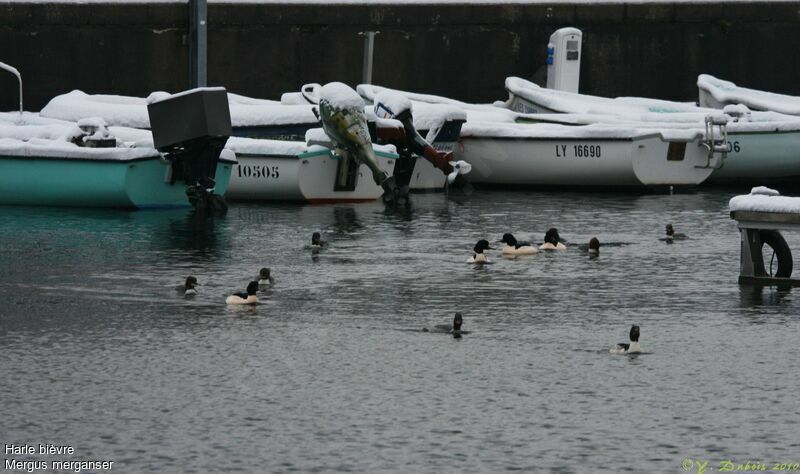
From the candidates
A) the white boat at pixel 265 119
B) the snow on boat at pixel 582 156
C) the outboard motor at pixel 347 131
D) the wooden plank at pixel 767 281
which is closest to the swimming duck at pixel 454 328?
the wooden plank at pixel 767 281

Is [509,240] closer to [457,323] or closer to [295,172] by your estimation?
[457,323]

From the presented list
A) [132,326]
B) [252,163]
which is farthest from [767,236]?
[252,163]

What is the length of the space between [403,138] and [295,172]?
2086 millimetres

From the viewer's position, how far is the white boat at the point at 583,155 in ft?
89.5

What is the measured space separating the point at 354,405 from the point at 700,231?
10824mm

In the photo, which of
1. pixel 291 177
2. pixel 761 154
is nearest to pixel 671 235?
pixel 291 177

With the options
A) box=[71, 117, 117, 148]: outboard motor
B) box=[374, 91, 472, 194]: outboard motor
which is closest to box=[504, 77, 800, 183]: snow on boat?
box=[374, 91, 472, 194]: outboard motor

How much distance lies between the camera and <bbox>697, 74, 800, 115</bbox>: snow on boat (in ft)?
102

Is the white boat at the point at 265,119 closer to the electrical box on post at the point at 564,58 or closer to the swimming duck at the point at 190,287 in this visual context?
the electrical box on post at the point at 564,58

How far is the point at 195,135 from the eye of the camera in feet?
75.5

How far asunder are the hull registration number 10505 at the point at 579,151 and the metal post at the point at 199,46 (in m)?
6.56

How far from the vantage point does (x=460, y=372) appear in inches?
514

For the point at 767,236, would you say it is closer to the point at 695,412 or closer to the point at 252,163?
the point at 695,412

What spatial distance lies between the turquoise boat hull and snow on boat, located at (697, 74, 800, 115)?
11.5 metres
